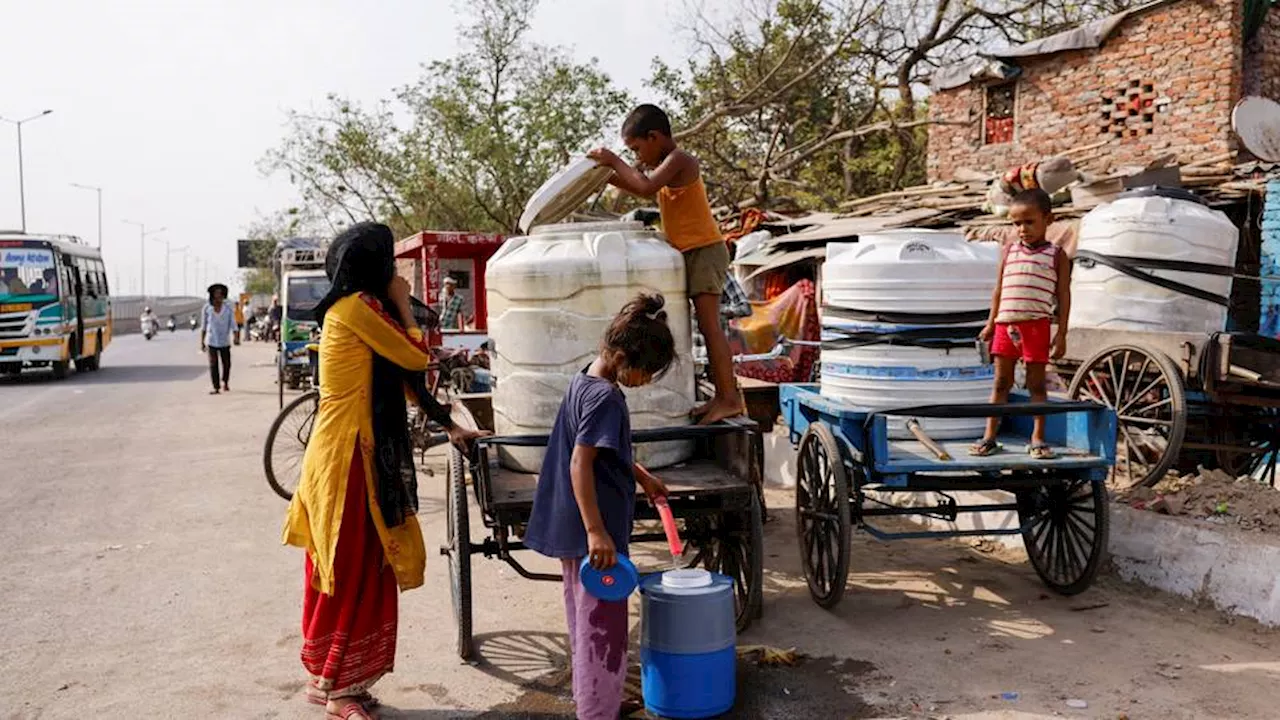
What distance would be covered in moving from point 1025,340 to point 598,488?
2633 millimetres

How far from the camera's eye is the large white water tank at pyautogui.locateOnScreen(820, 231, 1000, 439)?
4949mm

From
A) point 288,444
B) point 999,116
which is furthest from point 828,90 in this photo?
point 288,444

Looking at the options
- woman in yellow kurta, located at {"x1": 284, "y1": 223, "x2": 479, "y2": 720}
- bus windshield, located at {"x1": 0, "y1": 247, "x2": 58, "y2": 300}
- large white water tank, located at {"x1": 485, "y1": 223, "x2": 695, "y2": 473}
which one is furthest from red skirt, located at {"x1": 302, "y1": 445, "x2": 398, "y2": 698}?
bus windshield, located at {"x1": 0, "y1": 247, "x2": 58, "y2": 300}

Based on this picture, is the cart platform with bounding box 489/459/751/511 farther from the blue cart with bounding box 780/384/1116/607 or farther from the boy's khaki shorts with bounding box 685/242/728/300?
the boy's khaki shorts with bounding box 685/242/728/300

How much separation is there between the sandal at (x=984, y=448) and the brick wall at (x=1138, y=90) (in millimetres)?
9508

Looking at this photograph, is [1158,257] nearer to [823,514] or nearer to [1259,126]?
[823,514]

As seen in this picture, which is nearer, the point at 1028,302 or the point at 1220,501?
the point at 1028,302

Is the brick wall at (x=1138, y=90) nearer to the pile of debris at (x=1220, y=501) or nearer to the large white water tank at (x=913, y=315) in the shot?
the pile of debris at (x=1220, y=501)

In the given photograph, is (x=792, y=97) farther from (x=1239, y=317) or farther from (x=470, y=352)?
(x=470, y=352)

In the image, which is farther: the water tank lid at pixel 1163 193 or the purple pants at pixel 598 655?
the water tank lid at pixel 1163 193

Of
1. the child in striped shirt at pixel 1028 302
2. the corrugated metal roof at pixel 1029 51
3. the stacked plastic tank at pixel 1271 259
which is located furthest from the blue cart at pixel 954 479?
the corrugated metal roof at pixel 1029 51

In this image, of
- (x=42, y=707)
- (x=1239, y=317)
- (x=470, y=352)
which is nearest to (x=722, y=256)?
(x=42, y=707)

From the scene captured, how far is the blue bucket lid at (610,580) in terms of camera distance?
3285 mm

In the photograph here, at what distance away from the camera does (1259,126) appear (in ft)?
34.8
